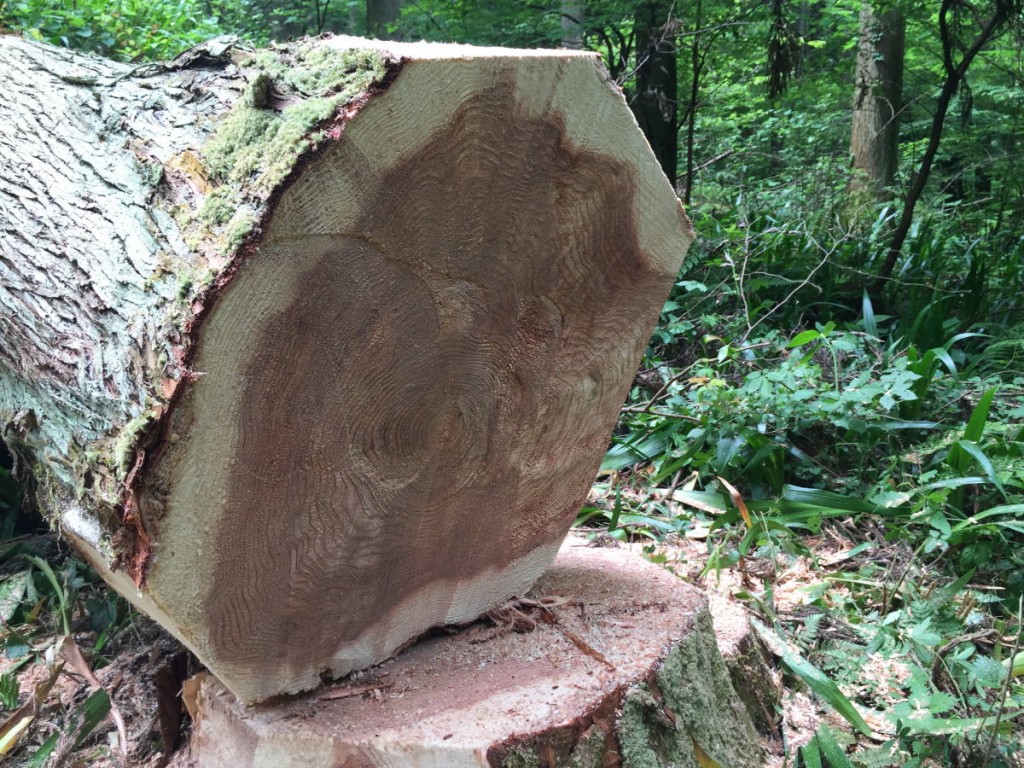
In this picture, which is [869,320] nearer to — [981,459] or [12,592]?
[981,459]

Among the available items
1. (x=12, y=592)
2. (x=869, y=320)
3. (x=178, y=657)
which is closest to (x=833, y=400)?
(x=869, y=320)

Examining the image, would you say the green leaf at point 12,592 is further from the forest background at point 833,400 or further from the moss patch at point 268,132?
the moss patch at point 268,132

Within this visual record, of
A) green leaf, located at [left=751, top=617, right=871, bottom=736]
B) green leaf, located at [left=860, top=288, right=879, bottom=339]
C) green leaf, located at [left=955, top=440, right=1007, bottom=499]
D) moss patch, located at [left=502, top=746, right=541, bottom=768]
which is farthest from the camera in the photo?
green leaf, located at [left=860, top=288, right=879, bottom=339]

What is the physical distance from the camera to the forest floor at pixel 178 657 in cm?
161

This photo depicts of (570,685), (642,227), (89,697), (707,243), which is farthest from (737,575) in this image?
(707,243)

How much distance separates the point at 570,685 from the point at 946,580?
1.34 metres

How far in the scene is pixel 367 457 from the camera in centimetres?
120

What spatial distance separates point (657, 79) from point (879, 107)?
2.57m

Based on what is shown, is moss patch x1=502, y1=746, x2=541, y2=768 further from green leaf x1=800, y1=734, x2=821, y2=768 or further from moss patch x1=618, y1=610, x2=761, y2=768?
green leaf x1=800, y1=734, x2=821, y2=768

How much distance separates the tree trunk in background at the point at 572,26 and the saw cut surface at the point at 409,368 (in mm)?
2975

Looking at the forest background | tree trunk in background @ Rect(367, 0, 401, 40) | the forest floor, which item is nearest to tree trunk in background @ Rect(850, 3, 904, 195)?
the forest background

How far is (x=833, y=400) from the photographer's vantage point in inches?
102

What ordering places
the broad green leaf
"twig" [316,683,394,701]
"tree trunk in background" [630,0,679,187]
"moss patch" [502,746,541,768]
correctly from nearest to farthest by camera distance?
"moss patch" [502,746,541,768] < "twig" [316,683,394,701] < the broad green leaf < "tree trunk in background" [630,0,679,187]

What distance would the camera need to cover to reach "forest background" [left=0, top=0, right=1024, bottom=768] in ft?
5.92
